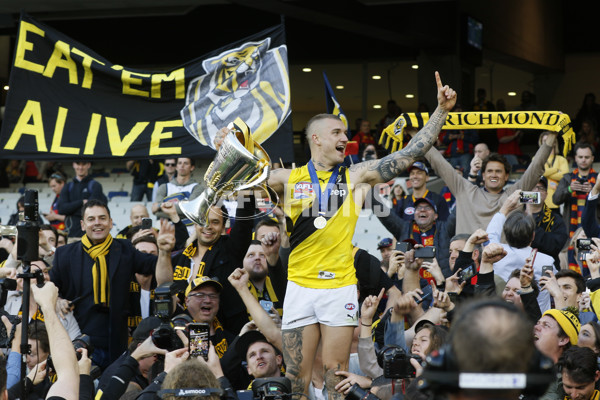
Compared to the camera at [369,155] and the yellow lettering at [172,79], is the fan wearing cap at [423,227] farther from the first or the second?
the camera at [369,155]

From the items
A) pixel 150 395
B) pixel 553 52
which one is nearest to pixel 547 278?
pixel 150 395

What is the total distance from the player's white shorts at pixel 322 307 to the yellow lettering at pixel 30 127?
385cm

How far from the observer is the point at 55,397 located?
3912 millimetres

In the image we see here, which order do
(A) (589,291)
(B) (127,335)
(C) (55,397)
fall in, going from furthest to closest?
(B) (127,335) < (A) (589,291) < (C) (55,397)

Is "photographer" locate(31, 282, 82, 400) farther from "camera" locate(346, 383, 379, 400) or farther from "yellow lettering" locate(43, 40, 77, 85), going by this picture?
"yellow lettering" locate(43, 40, 77, 85)

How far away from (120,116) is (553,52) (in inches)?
709

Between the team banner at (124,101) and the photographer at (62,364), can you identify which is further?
the team banner at (124,101)

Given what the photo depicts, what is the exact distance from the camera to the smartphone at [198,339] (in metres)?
4.87

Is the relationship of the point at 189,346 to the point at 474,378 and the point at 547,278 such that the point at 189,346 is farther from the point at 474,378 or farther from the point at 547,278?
the point at 474,378

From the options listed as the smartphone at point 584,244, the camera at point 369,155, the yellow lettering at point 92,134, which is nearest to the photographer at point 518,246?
the smartphone at point 584,244

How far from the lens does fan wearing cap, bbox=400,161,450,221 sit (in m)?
9.41

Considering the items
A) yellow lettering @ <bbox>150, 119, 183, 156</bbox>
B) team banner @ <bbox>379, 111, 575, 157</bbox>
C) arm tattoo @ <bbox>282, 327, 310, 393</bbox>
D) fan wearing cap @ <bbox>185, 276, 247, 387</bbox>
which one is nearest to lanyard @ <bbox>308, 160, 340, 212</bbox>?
arm tattoo @ <bbox>282, 327, 310, 393</bbox>

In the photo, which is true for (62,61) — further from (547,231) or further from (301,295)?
(547,231)

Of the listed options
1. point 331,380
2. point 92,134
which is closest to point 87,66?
point 92,134
